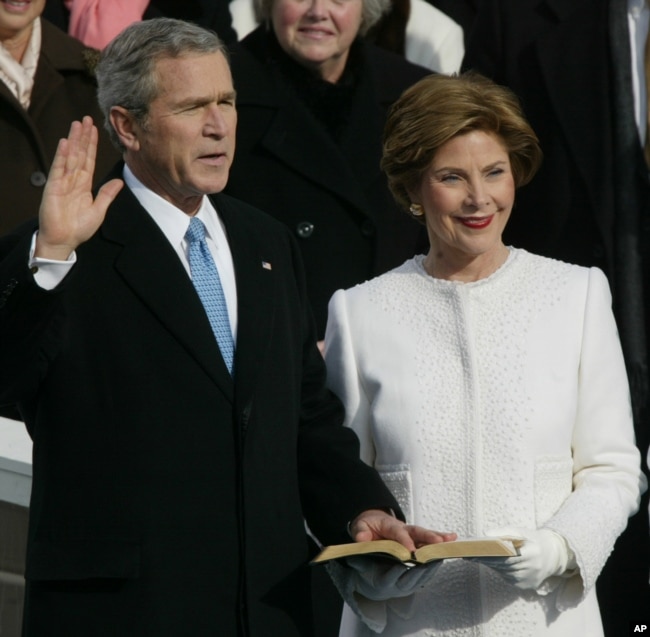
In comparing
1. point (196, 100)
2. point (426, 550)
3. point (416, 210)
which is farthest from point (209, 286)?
point (426, 550)

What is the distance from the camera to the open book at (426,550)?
3.67 metres

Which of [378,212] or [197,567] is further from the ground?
[378,212]

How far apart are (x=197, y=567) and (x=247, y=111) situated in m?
2.16

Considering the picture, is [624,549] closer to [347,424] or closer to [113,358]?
[347,424]

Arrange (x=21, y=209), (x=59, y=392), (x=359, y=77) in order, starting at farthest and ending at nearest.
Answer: (x=359, y=77), (x=21, y=209), (x=59, y=392)

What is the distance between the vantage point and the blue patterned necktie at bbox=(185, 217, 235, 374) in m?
3.99

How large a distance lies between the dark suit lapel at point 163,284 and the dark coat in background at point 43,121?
1.38m

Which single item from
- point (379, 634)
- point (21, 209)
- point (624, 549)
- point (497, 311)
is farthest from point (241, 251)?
point (624, 549)

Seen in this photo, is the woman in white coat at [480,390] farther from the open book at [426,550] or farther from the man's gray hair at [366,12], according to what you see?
the man's gray hair at [366,12]

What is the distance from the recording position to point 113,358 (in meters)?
3.86

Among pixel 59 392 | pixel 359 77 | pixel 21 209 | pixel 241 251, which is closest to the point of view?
pixel 59 392

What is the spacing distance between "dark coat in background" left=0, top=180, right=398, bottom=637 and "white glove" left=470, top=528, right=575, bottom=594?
1.12ft

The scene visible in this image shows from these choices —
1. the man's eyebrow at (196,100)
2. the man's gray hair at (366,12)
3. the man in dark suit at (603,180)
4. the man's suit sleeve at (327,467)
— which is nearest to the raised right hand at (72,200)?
the man's eyebrow at (196,100)

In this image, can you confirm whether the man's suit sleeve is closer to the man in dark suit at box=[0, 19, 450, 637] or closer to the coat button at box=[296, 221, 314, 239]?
the man in dark suit at box=[0, 19, 450, 637]
